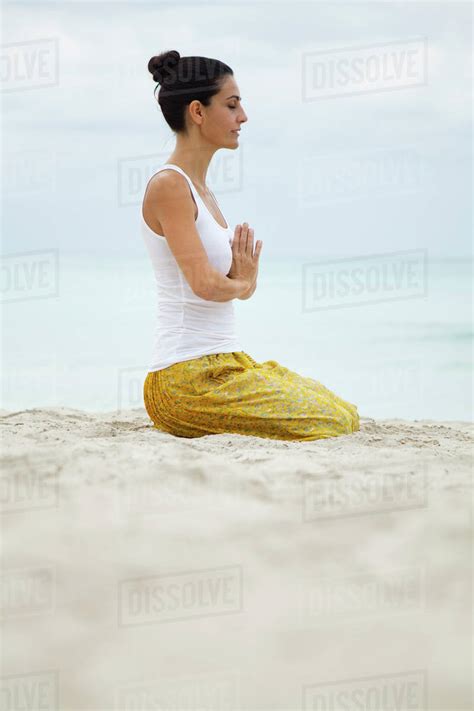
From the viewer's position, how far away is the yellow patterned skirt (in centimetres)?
310

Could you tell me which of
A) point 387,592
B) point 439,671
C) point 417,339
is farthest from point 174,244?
point 417,339

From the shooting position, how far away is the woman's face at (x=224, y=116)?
327 centimetres

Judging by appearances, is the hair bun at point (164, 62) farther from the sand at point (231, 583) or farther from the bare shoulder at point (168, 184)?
the sand at point (231, 583)

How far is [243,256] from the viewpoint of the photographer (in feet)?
10.8

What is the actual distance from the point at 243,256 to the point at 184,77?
726 mm

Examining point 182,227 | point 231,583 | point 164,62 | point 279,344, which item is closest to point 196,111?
point 164,62

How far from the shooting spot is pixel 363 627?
181 cm

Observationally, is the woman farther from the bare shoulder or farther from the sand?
the sand

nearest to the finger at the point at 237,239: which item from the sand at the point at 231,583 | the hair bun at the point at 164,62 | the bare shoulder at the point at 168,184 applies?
the bare shoulder at the point at 168,184

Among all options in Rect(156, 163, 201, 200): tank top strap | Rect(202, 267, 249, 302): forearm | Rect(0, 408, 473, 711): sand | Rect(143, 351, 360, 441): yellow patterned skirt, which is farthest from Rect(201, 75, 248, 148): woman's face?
Rect(0, 408, 473, 711): sand

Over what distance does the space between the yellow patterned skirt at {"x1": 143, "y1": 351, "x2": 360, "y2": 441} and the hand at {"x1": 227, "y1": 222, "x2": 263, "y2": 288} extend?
32 centimetres

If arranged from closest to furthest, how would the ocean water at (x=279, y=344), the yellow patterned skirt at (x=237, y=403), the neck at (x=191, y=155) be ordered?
the yellow patterned skirt at (x=237, y=403), the neck at (x=191, y=155), the ocean water at (x=279, y=344)

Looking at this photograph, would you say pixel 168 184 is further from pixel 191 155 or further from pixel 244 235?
pixel 244 235

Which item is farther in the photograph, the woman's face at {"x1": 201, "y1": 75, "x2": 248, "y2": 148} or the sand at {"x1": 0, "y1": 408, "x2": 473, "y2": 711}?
the woman's face at {"x1": 201, "y1": 75, "x2": 248, "y2": 148}
